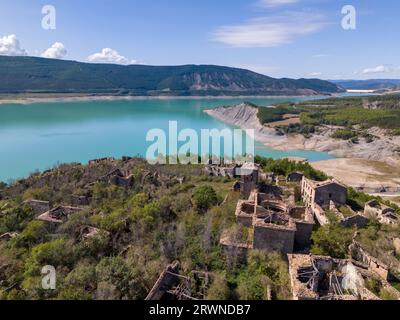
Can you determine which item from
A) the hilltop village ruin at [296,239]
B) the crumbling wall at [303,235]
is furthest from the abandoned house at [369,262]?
the crumbling wall at [303,235]

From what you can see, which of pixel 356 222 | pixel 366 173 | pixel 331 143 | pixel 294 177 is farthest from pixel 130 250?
pixel 331 143

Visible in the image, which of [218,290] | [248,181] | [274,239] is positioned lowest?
[218,290]

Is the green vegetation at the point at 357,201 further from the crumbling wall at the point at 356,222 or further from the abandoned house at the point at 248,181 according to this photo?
the abandoned house at the point at 248,181

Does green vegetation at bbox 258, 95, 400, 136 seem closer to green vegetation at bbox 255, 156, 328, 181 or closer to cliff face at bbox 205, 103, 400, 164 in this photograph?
cliff face at bbox 205, 103, 400, 164

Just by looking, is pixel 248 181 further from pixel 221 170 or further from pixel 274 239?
pixel 221 170

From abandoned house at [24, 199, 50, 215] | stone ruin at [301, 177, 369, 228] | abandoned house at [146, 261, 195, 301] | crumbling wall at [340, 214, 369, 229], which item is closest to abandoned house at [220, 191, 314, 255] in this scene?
crumbling wall at [340, 214, 369, 229]

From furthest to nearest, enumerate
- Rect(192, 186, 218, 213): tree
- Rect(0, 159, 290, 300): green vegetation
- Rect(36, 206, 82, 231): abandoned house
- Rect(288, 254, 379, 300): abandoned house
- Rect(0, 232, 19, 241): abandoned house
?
Rect(192, 186, 218, 213): tree < Rect(36, 206, 82, 231): abandoned house < Rect(0, 232, 19, 241): abandoned house < Rect(0, 159, 290, 300): green vegetation < Rect(288, 254, 379, 300): abandoned house
